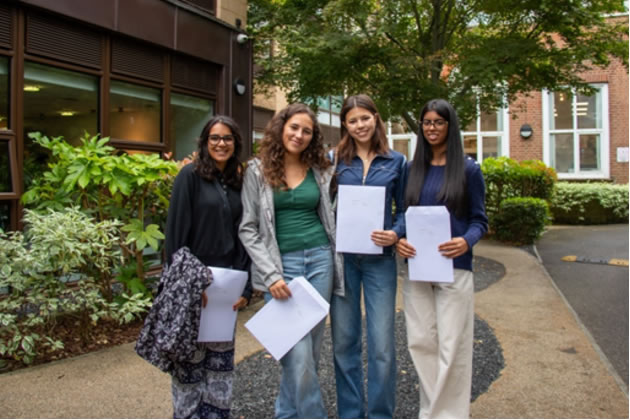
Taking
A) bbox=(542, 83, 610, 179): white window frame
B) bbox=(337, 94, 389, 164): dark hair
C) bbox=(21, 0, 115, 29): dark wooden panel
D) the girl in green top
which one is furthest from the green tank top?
bbox=(542, 83, 610, 179): white window frame

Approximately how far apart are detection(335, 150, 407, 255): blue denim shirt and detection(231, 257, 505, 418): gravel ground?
30cm

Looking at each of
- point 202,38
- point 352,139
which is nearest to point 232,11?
point 202,38

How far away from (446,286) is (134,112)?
617 cm

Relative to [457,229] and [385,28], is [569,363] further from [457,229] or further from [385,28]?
[385,28]

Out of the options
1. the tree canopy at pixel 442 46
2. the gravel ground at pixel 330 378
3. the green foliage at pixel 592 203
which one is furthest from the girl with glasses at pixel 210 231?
the green foliage at pixel 592 203

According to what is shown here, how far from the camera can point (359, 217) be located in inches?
108

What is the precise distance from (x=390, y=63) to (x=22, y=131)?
545cm

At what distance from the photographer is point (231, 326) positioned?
277 centimetres

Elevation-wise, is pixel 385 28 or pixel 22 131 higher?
pixel 385 28

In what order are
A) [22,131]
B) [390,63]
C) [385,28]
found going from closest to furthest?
[22,131], [385,28], [390,63]

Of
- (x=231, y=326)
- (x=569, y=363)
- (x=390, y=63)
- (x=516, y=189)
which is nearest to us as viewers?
(x=231, y=326)

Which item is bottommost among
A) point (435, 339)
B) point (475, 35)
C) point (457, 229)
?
point (435, 339)

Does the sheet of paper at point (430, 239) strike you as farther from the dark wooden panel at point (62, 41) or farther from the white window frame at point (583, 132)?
the white window frame at point (583, 132)

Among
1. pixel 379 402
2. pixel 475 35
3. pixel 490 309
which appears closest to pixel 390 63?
pixel 475 35
